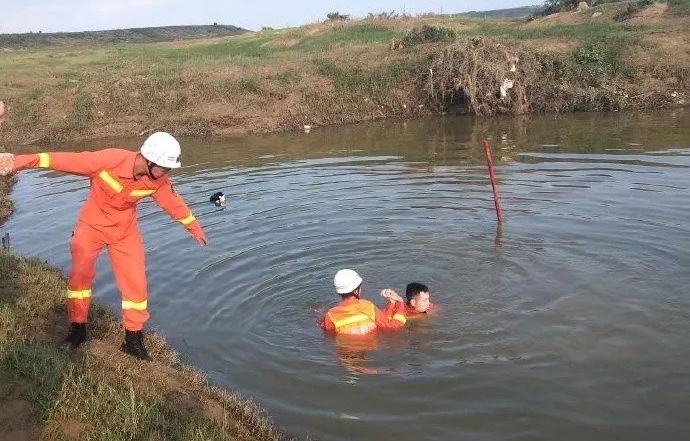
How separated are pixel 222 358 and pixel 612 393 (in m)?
3.79

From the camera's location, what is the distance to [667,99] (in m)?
24.7

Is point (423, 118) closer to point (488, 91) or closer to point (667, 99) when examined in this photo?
point (488, 91)

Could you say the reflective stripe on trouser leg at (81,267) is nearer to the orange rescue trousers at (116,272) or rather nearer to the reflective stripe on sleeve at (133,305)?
the orange rescue trousers at (116,272)

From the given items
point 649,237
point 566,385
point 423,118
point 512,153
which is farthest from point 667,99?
point 566,385

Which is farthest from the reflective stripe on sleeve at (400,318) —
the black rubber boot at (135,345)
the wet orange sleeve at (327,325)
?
the black rubber boot at (135,345)

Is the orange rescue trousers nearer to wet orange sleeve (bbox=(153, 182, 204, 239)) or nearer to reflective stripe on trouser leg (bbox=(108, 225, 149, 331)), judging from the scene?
reflective stripe on trouser leg (bbox=(108, 225, 149, 331))

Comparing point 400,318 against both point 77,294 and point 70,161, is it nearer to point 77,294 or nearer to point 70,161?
point 77,294

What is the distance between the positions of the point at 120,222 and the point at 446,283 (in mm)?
4512

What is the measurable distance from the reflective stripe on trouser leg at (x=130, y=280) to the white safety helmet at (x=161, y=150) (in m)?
0.91

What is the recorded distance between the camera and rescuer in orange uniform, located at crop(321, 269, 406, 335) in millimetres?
7578

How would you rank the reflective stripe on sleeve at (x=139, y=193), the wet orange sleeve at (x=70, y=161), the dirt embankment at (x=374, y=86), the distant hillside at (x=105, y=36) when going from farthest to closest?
the distant hillside at (x=105, y=36) → the dirt embankment at (x=374, y=86) → the reflective stripe on sleeve at (x=139, y=193) → the wet orange sleeve at (x=70, y=161)

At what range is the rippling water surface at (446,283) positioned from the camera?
586 centimetres

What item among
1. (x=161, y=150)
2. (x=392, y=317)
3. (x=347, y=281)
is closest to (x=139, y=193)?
(x=161, y=150)

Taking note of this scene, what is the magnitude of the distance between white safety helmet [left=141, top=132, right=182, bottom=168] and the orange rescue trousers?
0.88 meters
